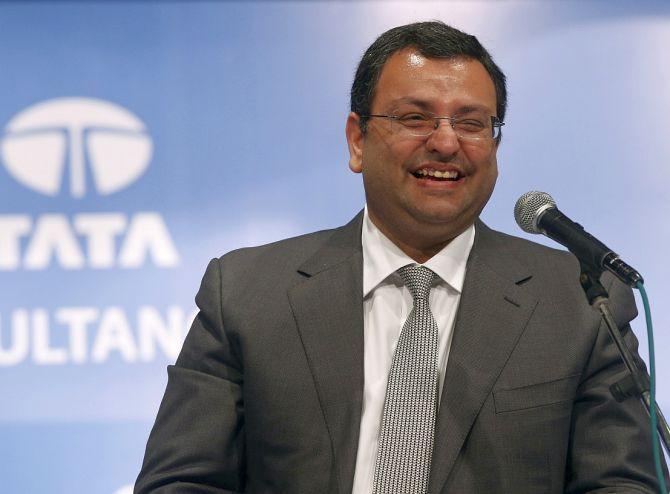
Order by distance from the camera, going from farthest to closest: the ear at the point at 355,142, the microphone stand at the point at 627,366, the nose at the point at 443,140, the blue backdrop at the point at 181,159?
the blue backdrop at the point at 181,159, the ear at the point at 355,142, the nose at the point at 443,140, the microphone stand at the point at 627,366

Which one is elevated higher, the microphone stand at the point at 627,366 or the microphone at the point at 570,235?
the microphone at the point at 570,235

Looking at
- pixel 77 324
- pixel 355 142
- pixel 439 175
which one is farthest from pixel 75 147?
pixel 439 175

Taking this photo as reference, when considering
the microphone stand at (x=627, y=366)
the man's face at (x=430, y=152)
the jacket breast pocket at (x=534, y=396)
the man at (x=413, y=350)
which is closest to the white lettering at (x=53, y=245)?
the man at (x=413, y=350)

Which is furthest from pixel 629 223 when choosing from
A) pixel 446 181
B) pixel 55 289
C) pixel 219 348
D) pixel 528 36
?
pixel 55 289

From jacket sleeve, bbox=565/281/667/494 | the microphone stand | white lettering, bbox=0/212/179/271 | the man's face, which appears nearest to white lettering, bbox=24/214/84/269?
white lettering, bbox=0/212/179/271

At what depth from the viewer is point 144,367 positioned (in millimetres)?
3037

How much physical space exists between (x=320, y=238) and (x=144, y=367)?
1.06 m

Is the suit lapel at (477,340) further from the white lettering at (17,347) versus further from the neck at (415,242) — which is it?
the white lettering at (17,347)

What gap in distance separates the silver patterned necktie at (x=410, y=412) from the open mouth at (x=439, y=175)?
283 mm

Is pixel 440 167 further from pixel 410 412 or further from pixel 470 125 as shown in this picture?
pixel 410 412

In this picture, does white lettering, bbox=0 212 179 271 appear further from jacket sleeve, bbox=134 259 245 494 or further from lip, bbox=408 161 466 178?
lip, bbox=408 161 466 178

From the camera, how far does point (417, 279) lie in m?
2.04

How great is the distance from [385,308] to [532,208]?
556mm

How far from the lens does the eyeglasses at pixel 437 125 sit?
202 centimetres
